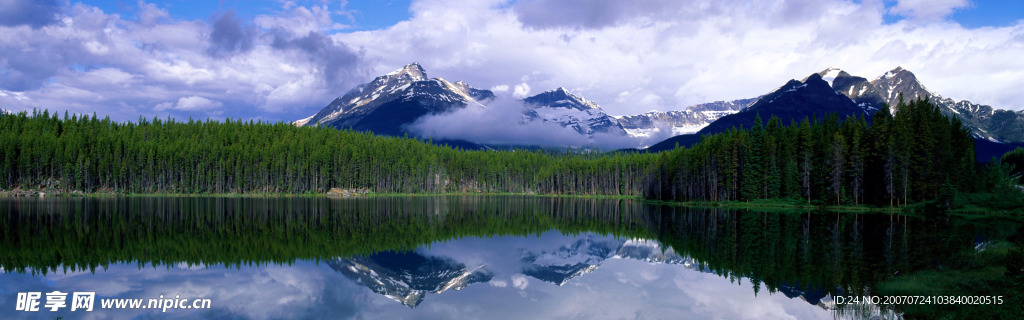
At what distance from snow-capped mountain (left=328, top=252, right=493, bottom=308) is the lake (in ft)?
0.42

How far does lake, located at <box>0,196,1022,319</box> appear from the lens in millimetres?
20266

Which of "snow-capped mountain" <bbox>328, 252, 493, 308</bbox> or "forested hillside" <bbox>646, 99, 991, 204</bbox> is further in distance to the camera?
Answer: "forested hillside" <bbox>646, 99, 991, 204</bbox>

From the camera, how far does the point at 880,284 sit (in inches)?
881

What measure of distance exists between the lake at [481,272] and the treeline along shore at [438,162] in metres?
39.7

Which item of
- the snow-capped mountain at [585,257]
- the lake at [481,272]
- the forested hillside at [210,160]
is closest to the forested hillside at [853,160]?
the lake at [481,272]

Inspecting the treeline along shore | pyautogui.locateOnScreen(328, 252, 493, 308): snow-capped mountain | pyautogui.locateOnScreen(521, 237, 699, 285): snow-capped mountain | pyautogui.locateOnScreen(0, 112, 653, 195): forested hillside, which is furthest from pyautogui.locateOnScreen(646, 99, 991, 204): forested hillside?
pyautogui.locateOnScreen(328, 252, 493, 308): snow-capped mountain

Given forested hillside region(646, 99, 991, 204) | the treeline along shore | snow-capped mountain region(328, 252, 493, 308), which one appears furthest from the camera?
the treeline along shore

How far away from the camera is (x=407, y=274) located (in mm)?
28812

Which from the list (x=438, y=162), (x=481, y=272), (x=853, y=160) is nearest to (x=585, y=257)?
(x=481, y=272)

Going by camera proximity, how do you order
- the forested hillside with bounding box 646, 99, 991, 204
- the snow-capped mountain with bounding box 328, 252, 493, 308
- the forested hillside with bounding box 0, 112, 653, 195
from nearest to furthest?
the snow-capped mountain with bounding box 328, 252, 493, 308, the forested hillside with bounding box 646, 99, 991, 204, the forested hillside with bounding box 0, 112, 653, 195

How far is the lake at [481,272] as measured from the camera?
20.3m

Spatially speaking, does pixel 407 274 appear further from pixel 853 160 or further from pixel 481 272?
pixel 853 160

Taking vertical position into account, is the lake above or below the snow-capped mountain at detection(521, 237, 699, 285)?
above

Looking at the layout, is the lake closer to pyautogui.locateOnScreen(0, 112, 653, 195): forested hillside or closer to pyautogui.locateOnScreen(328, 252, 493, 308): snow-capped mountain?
pyautogui.locateOnScreen(328, 252, 493, 308): snow-capped mountain
